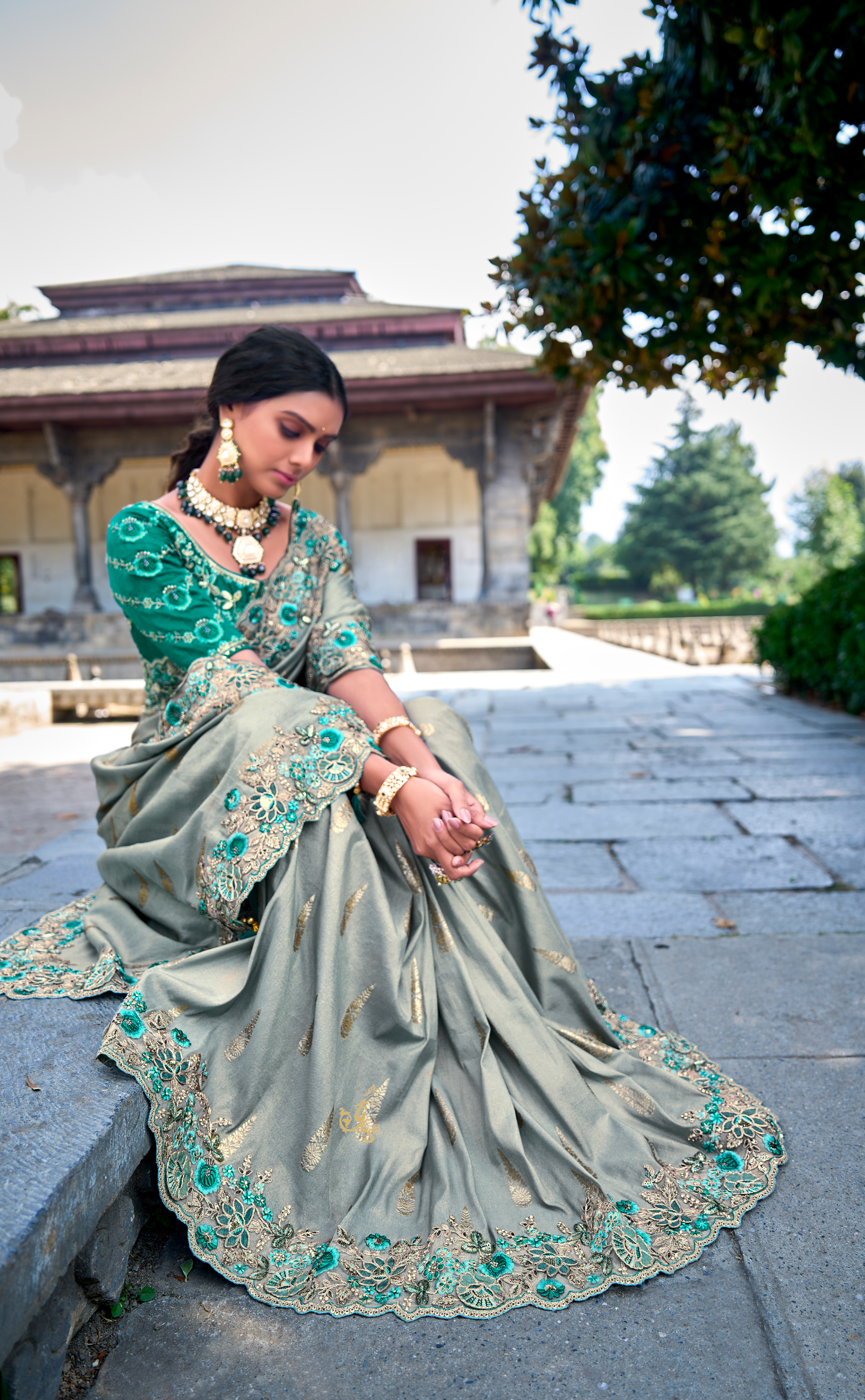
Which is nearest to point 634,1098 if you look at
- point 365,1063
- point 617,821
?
point 365,1063

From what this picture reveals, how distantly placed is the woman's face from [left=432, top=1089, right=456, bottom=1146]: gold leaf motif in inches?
46.9

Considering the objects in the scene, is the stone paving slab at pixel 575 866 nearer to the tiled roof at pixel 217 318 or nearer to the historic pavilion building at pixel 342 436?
the historic pavilion building at pixel 342 436

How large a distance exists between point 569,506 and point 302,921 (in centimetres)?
3732

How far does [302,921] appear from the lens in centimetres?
134

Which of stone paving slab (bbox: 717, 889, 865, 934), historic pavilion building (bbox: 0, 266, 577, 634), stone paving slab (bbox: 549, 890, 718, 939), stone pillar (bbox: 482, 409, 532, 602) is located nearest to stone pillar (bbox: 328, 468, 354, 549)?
historic pavilion building (bbox: 0, 266, 577, 634)

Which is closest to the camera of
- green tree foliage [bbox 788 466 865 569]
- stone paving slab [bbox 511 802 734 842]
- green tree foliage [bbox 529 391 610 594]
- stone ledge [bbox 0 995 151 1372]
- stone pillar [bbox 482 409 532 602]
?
stone ledge [bbox 0 995 151 1372]

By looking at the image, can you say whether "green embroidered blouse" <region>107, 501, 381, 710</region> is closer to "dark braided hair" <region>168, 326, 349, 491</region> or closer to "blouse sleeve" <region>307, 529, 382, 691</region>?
"blouse sleeve" <region>307, 529, 382, 691</region>

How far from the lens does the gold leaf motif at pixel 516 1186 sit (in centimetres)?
124

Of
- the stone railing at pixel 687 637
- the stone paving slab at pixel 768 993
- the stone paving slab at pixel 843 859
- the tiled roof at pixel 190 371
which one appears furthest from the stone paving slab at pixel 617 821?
the tiled roof at pixel 190 371

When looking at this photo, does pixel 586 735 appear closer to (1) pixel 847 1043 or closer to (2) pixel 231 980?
(1) pixel 847 1043

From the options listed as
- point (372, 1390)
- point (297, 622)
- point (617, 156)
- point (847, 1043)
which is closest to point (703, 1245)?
point (372, 1390)

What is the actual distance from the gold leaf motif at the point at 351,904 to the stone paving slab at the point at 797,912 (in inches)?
55.9

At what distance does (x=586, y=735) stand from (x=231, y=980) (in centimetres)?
472

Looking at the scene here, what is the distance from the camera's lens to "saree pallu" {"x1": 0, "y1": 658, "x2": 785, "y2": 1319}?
118 cm
